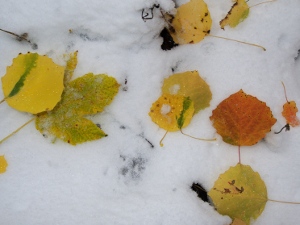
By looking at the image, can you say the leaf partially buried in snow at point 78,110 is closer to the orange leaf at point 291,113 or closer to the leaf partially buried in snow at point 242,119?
the leaf partially buried in snow at point 242,119

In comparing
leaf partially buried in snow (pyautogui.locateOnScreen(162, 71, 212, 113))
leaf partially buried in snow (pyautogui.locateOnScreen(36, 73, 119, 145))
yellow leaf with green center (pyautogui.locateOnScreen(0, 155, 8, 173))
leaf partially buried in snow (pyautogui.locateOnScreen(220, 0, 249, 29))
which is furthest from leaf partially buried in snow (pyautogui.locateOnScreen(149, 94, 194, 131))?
yellow leaf with green center (pyautogui.locateOnScreen(0, 155, 8, 173))

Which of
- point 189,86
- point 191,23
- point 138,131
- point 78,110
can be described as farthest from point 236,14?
point 78,110

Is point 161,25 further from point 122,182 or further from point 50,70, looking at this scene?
point 122,182

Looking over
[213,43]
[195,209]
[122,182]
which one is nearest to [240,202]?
[195,209]

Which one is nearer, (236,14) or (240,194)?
(240,194)

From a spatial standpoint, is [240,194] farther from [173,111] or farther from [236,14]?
[236,14]

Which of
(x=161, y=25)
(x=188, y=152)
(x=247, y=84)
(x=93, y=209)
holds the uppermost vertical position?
(x=161, y=25)
